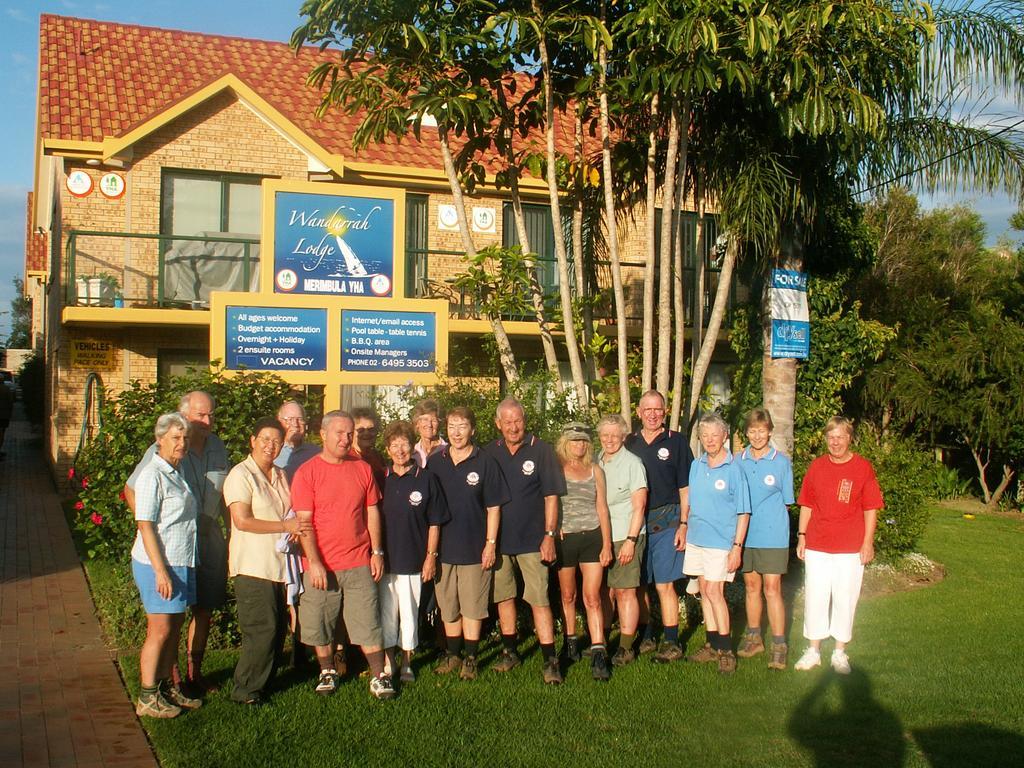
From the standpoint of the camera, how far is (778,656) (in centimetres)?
687

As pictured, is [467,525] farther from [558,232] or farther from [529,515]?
[558,232]

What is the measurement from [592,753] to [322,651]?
1.84 meters

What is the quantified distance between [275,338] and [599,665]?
4526mm

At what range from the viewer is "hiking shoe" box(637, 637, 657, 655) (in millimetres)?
7198

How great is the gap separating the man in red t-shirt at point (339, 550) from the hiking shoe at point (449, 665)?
0.54 m

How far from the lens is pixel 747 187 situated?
9.03 metres

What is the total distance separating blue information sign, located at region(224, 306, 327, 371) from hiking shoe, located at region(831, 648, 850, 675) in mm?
5214

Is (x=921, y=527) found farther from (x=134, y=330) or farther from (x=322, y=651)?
(x=134, y=330)

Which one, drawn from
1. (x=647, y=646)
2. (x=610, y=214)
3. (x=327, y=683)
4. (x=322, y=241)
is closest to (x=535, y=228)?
(x=322, y=241)

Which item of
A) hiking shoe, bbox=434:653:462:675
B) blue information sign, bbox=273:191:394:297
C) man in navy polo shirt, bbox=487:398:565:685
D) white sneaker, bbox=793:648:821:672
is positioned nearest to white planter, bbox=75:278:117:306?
blue information sign, bbox=273:191:394:297

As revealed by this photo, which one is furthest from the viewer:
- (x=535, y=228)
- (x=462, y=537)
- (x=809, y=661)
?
(x=535, y=228)

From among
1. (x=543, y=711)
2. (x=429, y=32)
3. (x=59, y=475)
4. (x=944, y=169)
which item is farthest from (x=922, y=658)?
(x=59, y=475)

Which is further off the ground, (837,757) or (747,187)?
(747,187)

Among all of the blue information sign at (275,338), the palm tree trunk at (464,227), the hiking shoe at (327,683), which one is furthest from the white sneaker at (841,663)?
the blue information sign at (275,338)
